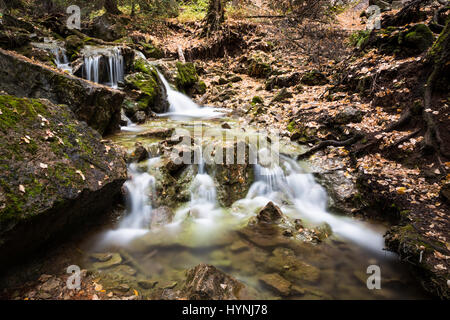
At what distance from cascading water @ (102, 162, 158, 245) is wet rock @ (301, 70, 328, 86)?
26.4ft

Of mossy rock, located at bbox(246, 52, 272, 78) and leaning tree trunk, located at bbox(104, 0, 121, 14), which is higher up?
leaning tree trunk, located at bbox(104, 0, 121, 14)

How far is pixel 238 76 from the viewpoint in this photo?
43.1ft

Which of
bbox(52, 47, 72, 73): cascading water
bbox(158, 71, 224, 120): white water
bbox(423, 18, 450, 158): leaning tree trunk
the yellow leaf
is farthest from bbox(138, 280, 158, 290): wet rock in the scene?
bbox(52, 47, 72, 73): cascading water

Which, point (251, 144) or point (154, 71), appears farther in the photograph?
point (154, 71)

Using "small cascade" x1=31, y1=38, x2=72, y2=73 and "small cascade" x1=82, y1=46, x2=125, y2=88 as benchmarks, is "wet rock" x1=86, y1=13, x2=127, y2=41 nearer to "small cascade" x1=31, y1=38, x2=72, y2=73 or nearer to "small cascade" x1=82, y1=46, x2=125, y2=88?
"small cascade" x1=82, y1=46, x2=125, y2=88

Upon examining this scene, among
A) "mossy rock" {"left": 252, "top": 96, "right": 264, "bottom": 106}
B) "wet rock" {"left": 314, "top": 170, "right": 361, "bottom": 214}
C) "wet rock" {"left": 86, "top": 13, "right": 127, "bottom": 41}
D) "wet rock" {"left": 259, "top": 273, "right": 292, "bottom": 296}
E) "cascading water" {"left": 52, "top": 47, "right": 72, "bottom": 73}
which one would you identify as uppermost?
"wet rock" {"left": 86, "top": 13, "right": 127, "bottom": 41}

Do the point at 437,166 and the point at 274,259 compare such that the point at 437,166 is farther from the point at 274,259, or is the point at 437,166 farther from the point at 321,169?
the point at 274,259

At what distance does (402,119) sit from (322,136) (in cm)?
190

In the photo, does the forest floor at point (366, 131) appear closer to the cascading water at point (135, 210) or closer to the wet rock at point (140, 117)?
the cascading water at point (135, 210)

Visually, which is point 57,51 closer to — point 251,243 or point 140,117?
point 140,117

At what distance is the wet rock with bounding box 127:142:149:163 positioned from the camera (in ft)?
16.8

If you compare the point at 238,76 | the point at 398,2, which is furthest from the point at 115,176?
the point at 398,2

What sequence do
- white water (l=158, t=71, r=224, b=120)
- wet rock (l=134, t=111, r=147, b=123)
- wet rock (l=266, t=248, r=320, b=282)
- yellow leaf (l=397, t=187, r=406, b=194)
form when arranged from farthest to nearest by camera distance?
white water (l=158, t=71, r=224, b=120)
wet rock (l=134, t=111, r=147, b=123)
yellow leaf (l=397, t=187, r=406, b=194)
wet rock (l=266, t=248, r=320, b=282)
